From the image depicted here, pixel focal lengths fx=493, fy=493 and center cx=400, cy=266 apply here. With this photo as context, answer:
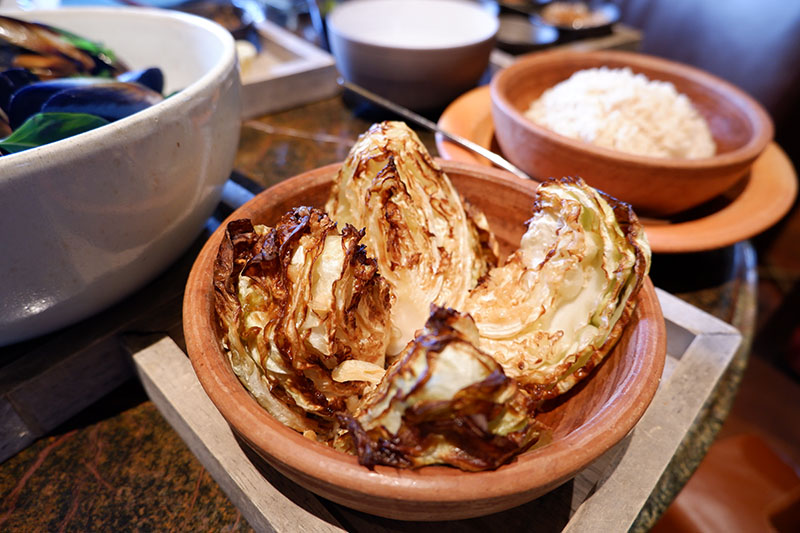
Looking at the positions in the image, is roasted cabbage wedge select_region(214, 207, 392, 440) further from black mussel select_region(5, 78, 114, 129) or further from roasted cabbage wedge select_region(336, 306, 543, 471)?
black mussel select_region(5, 78, 114, 129)

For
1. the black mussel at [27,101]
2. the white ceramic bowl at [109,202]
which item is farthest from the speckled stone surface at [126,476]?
the black mussel at [27,101]

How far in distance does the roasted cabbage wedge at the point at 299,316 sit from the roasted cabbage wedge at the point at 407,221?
8 cm

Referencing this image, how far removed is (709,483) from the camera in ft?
3.89

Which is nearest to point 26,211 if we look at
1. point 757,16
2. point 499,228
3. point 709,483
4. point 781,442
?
point 499,228

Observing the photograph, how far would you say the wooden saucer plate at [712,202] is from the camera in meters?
0.83

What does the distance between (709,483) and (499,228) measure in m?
0.95

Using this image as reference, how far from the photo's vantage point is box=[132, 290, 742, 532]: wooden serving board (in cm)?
50

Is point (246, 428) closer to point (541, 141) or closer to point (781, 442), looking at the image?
point (541, 141)

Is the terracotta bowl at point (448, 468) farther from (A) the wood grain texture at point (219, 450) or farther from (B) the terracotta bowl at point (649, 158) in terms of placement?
(B) the terracotta bowl at point (649, 158)

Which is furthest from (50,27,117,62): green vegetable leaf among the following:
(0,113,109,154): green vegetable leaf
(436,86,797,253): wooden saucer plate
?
(436,86,797,253): wooden saucer plate

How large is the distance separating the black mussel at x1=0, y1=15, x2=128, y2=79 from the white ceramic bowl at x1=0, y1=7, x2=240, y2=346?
0.81 feet

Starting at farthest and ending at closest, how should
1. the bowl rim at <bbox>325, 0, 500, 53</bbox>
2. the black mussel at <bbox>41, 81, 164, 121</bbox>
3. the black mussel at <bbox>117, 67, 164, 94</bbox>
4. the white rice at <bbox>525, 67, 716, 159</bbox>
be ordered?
the bowl rim at <bbox>325, 0, 500, 53</bbox>, the white rice at <bbox>525, 67, 716, 159</bbox>, the black mussel at <bbox>117, 67, 164, 94</bbox>, the black mussel at <bbox>41, 81, 164, 121</bbox>

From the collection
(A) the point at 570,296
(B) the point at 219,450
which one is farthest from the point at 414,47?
(B) the point at 219,450

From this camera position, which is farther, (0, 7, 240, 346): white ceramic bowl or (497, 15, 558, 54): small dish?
(497, 15, 558, 54): small dish
